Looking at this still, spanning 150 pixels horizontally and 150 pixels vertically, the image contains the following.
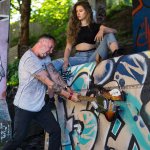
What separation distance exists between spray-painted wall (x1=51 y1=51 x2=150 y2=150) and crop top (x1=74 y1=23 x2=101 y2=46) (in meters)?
0.54

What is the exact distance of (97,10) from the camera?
10.5 m

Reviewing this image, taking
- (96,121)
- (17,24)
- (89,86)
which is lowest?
(17,24)

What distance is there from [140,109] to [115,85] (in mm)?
597

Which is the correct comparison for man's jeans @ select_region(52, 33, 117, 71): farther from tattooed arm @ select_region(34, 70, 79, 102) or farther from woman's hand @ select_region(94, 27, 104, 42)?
tattooed arm @ select_region(34, 70, 79, 102)

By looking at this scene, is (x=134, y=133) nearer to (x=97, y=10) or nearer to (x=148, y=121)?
(x=148, y=121)

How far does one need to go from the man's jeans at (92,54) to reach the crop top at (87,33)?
21cm

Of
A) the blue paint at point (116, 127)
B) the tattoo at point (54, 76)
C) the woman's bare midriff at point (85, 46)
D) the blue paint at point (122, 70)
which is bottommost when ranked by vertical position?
the blue paint at point (116, 127)

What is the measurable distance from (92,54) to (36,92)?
4.39ft

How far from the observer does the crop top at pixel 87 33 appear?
280 inches

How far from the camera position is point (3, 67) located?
7898 millimetres

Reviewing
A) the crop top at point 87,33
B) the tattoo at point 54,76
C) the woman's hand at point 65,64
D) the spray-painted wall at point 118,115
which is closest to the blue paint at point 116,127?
the spray-painted wall at point 118,115

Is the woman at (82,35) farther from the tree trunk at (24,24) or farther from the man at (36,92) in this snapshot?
the tree trunk at (24,24)

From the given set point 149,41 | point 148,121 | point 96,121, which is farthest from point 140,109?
point 149,41

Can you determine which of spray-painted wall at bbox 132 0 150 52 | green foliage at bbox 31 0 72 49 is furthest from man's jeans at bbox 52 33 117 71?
green foliage at bbox 31 0 72 49
